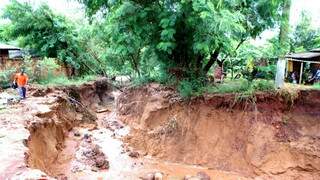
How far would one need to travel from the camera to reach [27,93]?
1617cm

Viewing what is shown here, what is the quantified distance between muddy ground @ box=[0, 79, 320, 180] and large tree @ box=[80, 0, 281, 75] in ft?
6.13

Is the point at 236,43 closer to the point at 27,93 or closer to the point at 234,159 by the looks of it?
the point at 234,159

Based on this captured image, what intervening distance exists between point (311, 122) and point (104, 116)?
11376 mm

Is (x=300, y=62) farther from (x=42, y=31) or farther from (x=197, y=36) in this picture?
(x=42, y=31)

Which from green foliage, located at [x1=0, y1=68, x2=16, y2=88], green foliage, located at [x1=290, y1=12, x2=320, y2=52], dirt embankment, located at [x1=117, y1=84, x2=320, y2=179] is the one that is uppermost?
green foliage, located at [x1=290, y1=12, x2=320, y2=52]

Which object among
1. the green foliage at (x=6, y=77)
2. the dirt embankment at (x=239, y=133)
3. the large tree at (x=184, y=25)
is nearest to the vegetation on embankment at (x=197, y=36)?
the large tree at (x=184, y=25)

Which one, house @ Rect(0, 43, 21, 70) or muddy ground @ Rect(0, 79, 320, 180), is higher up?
house @ Rect(0, 43, 21, 70)

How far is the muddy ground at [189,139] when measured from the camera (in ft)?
37.2

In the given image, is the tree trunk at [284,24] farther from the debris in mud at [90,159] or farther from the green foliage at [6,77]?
the green foliage at [6,77]

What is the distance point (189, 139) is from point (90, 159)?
377 centimetres

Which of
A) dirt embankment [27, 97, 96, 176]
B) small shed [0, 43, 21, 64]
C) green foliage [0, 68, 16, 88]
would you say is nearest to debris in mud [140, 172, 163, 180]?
dirt embankment [27, 97, 96, 176]

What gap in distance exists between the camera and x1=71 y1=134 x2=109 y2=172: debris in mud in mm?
12088

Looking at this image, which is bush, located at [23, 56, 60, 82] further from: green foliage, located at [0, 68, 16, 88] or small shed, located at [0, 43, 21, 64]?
small shed, located at [0, 43, 21, 64]

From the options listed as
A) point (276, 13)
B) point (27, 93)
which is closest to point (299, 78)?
point (276, 13)
